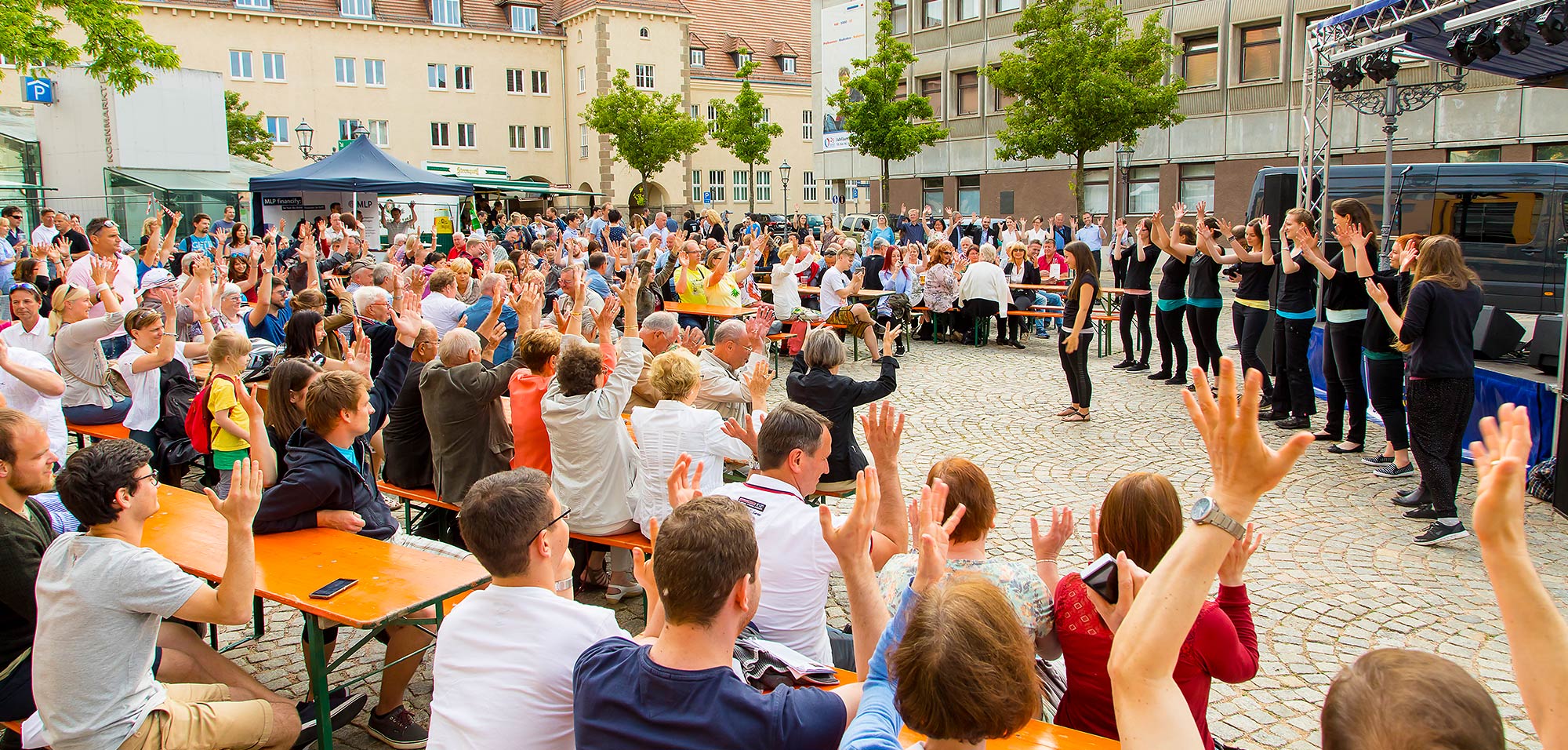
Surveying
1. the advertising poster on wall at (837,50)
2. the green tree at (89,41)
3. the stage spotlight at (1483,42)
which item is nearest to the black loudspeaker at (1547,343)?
the stage spotlight at (1483,42)

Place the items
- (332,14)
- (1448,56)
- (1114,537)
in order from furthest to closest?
(332,14)
(1448,56)
(1114,537)

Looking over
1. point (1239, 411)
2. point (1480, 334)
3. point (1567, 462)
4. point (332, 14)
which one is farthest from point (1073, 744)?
point (332, 14)

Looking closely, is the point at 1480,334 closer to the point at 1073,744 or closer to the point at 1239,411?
the point at 1073,744

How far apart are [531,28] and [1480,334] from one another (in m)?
52.1

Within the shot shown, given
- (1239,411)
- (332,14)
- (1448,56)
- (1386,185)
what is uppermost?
(332,14)

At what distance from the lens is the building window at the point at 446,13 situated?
5059 cm

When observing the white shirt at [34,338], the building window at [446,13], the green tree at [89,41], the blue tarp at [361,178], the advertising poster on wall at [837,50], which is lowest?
the white shirt at [34,338]

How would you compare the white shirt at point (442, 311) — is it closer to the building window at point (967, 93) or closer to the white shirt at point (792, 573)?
the white shirt at point (792, 573)

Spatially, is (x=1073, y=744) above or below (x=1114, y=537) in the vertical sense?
below

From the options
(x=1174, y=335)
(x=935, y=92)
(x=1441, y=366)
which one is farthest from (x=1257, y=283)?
(x=935, y=92)

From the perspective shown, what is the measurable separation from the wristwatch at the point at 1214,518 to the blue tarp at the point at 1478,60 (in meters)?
9.62

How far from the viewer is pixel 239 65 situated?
151 feet

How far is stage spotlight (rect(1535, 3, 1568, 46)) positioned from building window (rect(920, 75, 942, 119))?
31.5 metres

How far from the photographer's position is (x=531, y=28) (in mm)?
53250
